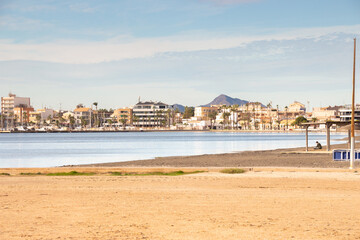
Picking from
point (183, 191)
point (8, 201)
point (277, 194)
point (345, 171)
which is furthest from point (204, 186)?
point (345, 171)

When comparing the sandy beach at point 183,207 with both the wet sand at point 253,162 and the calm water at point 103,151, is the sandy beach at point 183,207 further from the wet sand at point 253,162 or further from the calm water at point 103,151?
the calm water at point 103,151

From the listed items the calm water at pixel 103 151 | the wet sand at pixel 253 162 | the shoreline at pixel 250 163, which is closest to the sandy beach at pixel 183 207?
the shoreline at pixel 250 163

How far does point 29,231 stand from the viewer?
12.7 m

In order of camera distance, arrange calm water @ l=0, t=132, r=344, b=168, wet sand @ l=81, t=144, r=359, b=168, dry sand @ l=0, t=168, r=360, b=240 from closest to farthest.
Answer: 1. dry sand @ l=0, t=168, r=360, b=240
2. wet sand @ l=81, t=144, r=359, b=168
3. calm water @ l=0, t=132, r=344, b=168

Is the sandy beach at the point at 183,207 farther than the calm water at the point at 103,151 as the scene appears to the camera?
No

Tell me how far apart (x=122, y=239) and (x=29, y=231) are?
2.38 m

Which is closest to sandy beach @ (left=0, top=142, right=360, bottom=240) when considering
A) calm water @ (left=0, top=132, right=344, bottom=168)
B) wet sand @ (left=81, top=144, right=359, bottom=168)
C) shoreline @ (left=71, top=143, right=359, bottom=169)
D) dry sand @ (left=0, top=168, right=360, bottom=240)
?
dry sand @ (left=0, top=168, right=360, bottom=240)

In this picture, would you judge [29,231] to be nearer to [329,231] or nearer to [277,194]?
[329,231]

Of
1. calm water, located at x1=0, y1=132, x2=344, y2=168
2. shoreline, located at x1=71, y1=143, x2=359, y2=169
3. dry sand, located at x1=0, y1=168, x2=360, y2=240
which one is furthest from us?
calm water, located at x1=0, y1=132, x2=344, y2=168

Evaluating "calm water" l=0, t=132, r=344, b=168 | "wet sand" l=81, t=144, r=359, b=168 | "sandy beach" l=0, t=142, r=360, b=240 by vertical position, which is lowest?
"calm water" l=0, t=132, r=344, b=168

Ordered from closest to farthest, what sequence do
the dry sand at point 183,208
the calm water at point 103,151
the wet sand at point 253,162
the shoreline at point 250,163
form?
the dry sand at point 183,208
the shoreline at point 250,163
the wet sand at point 253,162
the calm water at point 103,151

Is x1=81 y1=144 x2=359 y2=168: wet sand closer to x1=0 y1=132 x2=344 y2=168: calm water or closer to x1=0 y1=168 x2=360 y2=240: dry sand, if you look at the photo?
A: x1=0 y1=168 x2=360 y2=240: dry sand

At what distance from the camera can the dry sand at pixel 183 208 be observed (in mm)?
→ 12641

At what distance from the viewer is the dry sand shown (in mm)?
12641
